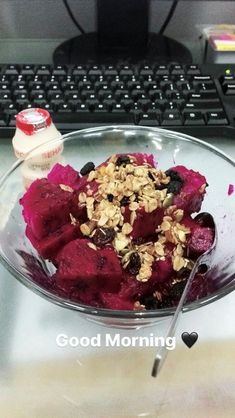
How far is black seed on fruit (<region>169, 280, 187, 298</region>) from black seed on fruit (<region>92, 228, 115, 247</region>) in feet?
0.19

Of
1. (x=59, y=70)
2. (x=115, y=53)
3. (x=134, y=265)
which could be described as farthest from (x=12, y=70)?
(x=134, y=265)

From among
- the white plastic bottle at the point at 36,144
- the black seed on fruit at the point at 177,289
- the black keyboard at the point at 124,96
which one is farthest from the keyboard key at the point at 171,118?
the black seed on fruit at the point at 177,289

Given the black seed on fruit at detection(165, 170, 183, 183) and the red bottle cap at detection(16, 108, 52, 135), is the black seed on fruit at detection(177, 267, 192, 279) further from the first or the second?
the red bottle cap at detection(16, 108, 52, 135)

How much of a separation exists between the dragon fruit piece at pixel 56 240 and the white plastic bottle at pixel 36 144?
8 cm

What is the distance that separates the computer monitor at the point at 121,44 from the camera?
0.79 meters

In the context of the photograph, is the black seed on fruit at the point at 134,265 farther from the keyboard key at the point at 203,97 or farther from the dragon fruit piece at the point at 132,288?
the keyboard key at the point at 203,97

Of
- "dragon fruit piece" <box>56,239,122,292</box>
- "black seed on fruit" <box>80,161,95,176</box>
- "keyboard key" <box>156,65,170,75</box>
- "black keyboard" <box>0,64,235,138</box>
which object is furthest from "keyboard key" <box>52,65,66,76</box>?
"dragon fruit piece" <box>56,239,122,292</box>

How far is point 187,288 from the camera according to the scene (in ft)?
1.34

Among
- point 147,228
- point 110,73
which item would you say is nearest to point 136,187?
point 147,228

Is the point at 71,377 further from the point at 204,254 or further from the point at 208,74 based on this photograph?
the point at 208,74

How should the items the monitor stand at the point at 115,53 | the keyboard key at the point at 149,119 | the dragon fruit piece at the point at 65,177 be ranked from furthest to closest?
1. the monitor stand at the point at 115,53
2. the keyboard key at the point at 149,119
3. the dragon fruit piece at the point at 65,177

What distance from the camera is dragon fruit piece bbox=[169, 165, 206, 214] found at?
0.46m

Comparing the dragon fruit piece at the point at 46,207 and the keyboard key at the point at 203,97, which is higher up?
the dragon fruit piece at the point at 46,207

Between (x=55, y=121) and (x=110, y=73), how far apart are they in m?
0.11
